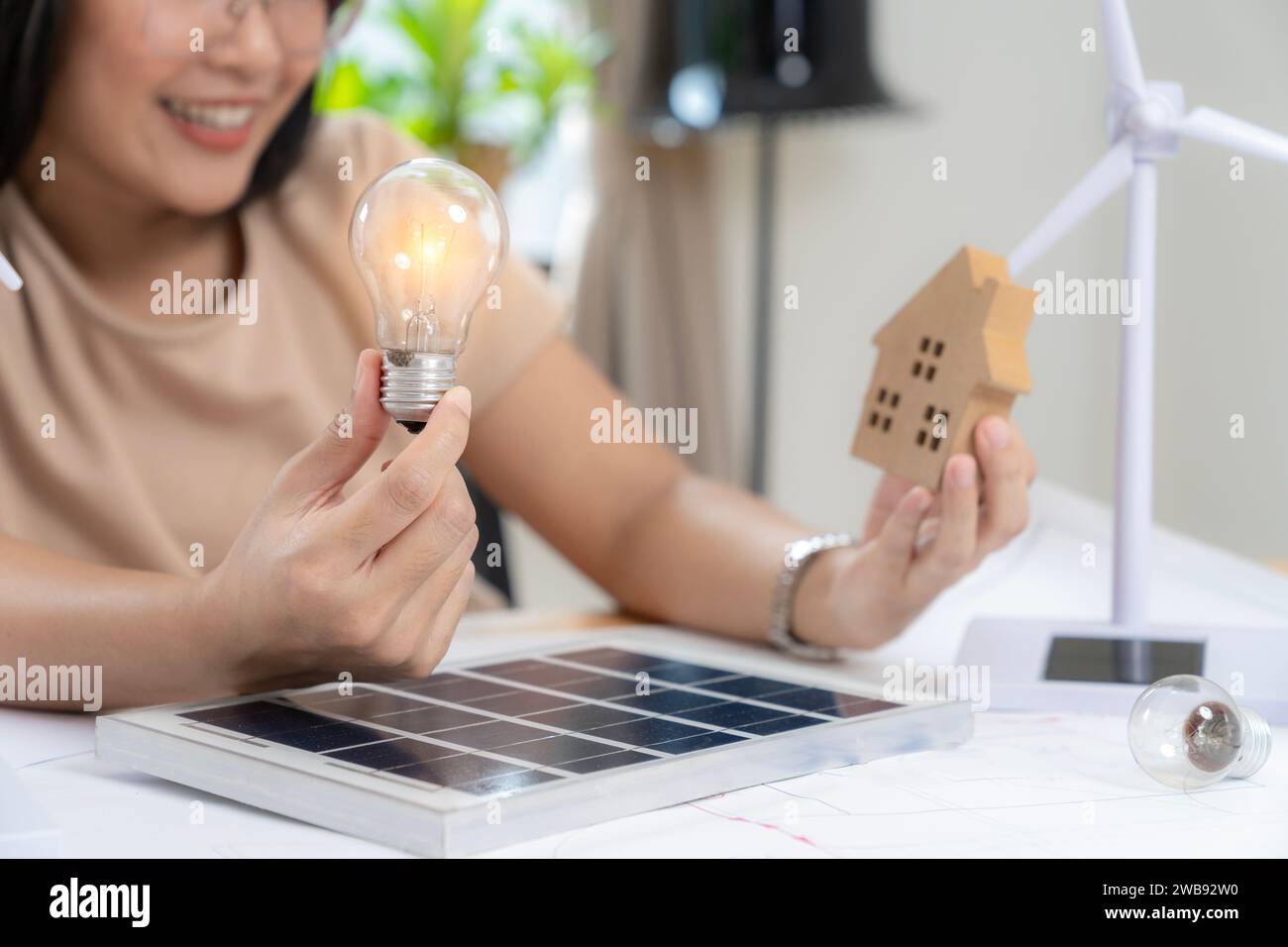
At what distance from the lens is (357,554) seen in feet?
2.16

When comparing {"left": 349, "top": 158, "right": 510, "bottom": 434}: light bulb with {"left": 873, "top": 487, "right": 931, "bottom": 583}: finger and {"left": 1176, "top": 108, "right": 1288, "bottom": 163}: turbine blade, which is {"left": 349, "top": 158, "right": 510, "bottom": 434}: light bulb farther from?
{"left": 1176, "top": 108, "right": 1288, "bottom": 163}: turbine blade

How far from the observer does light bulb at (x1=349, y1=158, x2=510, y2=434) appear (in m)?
0.71

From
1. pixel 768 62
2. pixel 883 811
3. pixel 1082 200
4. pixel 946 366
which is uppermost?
pixel 768 62

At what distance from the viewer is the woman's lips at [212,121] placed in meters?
1.06

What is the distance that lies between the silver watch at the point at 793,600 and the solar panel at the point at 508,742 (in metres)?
0.21

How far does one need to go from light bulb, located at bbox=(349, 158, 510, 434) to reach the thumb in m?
0.03

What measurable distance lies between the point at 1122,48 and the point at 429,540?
544 millimetres

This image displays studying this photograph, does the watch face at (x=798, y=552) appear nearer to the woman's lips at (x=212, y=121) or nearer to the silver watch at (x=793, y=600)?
the silver watch at (x=793, y=600)

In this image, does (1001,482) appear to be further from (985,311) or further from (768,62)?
(768,62)

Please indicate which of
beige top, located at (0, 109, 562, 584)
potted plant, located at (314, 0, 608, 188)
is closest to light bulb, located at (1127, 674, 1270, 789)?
beige top, located at (0, 109, 562, 584)

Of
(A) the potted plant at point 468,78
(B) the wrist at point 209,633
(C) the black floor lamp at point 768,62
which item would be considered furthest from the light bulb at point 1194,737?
(A) the potted plant at point 468,78

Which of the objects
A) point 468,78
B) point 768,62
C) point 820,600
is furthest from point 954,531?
point 468,78
